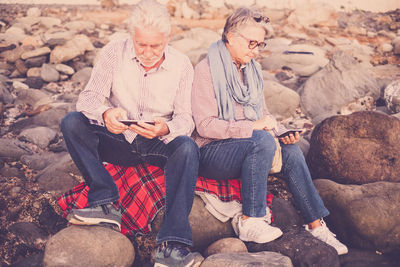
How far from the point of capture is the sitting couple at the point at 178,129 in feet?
9.39

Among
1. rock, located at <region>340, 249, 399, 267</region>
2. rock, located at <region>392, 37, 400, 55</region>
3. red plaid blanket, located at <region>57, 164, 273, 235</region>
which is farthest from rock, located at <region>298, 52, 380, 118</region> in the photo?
rock, located at <region>392, 37, 400, 55</region>

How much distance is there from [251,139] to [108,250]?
1465mm

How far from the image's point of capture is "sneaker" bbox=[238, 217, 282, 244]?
10.1 ft

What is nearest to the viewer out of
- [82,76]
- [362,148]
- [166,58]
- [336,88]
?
[166,58]

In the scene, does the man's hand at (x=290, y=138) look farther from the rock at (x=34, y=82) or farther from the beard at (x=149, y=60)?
the rock at (x=34, y=82)

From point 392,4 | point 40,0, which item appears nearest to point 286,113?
point 40,0

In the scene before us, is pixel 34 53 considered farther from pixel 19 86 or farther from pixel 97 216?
pixel 97 216

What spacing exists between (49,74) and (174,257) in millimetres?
6879

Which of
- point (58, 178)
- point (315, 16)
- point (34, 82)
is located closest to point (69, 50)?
point (34, 82)

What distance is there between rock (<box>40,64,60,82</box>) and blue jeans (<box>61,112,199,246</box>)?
19.7 ft

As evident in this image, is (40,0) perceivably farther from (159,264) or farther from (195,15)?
(159,264)

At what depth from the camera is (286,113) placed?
6.76 m

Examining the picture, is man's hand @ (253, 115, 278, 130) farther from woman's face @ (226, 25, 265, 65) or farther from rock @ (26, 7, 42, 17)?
rock @ (26, 7, 42, 17)

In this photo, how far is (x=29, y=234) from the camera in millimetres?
3330
